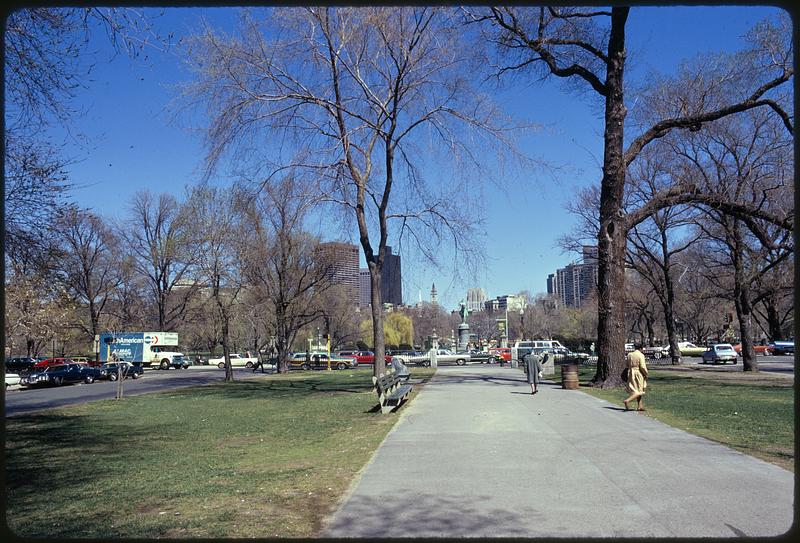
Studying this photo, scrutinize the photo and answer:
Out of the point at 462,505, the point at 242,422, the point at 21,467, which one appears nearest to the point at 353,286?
the point at 242,422

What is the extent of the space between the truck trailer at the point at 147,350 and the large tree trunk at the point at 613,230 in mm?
44800

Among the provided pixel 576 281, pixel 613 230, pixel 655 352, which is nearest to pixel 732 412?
pixel 613 230

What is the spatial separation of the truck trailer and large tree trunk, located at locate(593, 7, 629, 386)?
44.8 m

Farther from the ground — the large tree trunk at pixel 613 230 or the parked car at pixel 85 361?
the large tree trunk at pixel 613 230

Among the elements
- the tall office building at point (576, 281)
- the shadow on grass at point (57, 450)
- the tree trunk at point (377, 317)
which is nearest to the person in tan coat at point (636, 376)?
the tree trunk at point (377, 317)

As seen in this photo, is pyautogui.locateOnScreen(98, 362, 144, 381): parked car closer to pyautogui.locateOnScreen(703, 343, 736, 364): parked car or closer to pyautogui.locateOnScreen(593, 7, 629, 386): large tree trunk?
pyautogui.locateOnScreen(593, 7, 629, 386): large tree trunk

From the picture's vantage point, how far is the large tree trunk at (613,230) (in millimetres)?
23094

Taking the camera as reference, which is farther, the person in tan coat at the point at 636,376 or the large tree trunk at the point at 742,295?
the large tree trunk at the point at 742,295

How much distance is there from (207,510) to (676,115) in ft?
75.8

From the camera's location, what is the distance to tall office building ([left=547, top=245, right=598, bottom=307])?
133ft

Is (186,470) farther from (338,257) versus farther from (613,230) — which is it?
(338,257)

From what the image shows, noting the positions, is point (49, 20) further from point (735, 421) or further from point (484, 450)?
point (735, 421)

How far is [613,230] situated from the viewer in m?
23.6

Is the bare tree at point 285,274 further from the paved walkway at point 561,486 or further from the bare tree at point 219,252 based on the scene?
the paved walkway at point 561,486
